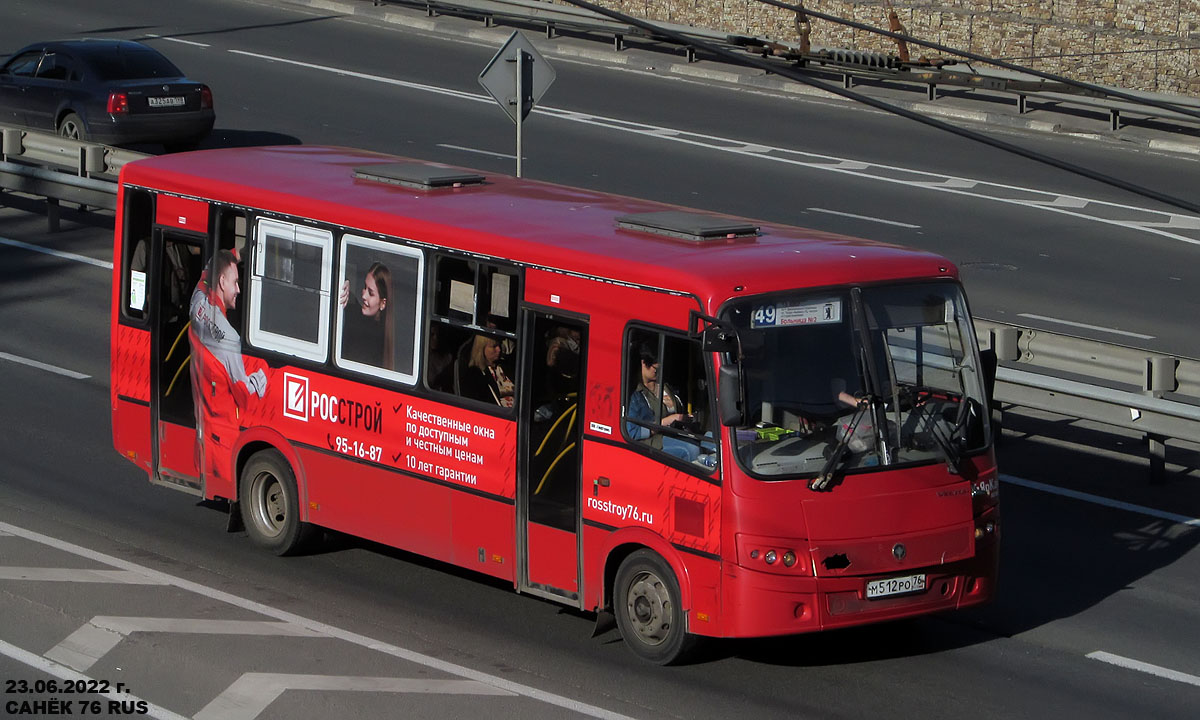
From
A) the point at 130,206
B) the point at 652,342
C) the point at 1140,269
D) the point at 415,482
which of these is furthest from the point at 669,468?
the point at 1140,269

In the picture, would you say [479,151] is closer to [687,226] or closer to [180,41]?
[180,41]

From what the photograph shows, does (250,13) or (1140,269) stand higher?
(250,13)

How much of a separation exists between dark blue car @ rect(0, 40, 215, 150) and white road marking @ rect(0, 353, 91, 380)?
9.24 m

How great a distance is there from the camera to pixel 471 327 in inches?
422

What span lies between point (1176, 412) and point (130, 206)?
27.0ft

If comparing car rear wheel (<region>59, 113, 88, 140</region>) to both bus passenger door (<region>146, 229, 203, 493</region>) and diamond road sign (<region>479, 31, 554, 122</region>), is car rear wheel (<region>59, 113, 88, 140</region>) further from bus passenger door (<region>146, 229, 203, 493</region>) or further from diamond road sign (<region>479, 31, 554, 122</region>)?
bus passenger door (<region>146, 229, 203, 493</region>)

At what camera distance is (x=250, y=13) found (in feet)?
136

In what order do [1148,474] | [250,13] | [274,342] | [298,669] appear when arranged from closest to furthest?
[298,669] < [274,342] < [1148,474] < [250,13]

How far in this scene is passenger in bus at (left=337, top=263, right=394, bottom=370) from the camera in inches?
440

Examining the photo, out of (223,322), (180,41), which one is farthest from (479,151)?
(223,322)

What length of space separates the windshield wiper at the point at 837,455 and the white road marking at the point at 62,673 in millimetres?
3552

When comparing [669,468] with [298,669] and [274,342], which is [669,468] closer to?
[298,669]

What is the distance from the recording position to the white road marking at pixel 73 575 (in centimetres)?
1101

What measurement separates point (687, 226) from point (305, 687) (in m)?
3.48
